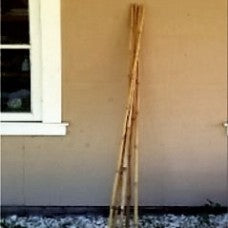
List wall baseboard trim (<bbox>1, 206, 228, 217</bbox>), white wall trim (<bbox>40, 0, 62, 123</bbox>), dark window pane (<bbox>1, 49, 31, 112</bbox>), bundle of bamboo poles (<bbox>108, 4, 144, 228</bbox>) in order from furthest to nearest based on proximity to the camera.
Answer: wall baseboard trim (<bbox>1, 206, 228, 217</bbox>)
dark window pane (<bbox>1, 49, 31, 112</bbox>)
white wall trim (<bbox>40, 0, 62, 123</bbox>)
bundle of bamboo poles (<bbox>108, 4, 144, 228</bbox>)

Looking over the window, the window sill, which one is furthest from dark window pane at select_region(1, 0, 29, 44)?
the window sill

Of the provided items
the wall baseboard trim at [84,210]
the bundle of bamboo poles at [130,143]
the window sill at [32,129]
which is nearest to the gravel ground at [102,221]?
the wall baseboard trim at [84,210]

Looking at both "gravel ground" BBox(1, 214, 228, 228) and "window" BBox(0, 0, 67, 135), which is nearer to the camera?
"window" BBox(0, 0, 67, 135)

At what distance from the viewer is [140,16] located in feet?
14.4

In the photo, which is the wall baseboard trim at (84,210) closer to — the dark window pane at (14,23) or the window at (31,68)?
the window at (31,68)

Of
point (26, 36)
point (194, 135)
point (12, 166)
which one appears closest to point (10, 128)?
point (12, 166)

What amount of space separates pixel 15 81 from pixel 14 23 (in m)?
0.41

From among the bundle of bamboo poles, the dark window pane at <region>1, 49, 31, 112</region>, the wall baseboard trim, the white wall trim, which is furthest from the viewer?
the wall baseboard trim

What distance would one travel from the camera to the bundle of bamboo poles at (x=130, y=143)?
422cm

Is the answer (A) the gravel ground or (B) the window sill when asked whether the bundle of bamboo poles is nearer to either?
(A) the gravel ground

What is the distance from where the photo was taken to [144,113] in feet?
15.1

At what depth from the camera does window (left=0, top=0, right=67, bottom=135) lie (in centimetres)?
450

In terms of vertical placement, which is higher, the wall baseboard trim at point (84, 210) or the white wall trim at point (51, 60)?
the white wall trim at point (51, 60)

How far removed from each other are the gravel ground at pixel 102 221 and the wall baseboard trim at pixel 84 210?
0.10 ft
